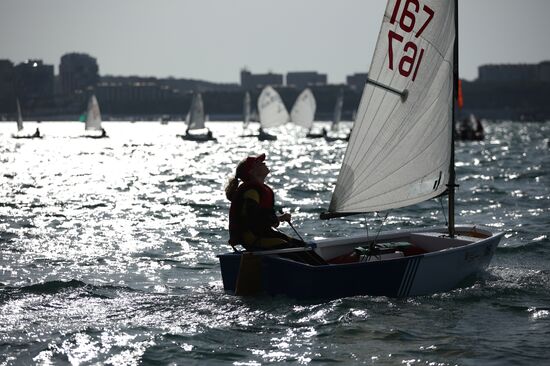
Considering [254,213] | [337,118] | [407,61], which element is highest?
[407,61]

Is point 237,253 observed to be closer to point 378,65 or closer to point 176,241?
point 378,65

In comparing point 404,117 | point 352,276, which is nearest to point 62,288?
point 352,276

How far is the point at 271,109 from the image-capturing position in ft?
287

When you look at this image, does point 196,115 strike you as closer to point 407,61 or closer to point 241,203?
point 407,61

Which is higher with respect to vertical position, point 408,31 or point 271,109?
point 408,31

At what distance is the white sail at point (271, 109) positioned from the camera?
8681cm

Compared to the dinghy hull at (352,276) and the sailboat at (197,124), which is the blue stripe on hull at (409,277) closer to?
the dinghy hull at (352,276)

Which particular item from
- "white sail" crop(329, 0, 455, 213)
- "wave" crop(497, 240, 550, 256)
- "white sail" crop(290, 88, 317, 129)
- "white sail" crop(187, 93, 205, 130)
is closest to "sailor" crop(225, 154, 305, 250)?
"white sail" crop(329, 0, 455, 213)

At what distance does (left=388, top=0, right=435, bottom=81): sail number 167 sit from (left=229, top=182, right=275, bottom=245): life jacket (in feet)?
7.23

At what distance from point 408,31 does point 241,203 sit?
2.91m

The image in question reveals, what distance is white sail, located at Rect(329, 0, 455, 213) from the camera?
12.1 metres

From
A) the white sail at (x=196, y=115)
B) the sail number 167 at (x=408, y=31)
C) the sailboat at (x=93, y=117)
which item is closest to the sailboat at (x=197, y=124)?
the white sail at (x=196, y=115)

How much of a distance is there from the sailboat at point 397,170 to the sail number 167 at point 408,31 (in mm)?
12

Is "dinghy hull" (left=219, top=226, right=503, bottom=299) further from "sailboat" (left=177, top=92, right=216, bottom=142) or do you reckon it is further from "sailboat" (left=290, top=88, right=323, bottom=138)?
"sailboat" (left=177, top=92, right=216, bottom=142)
